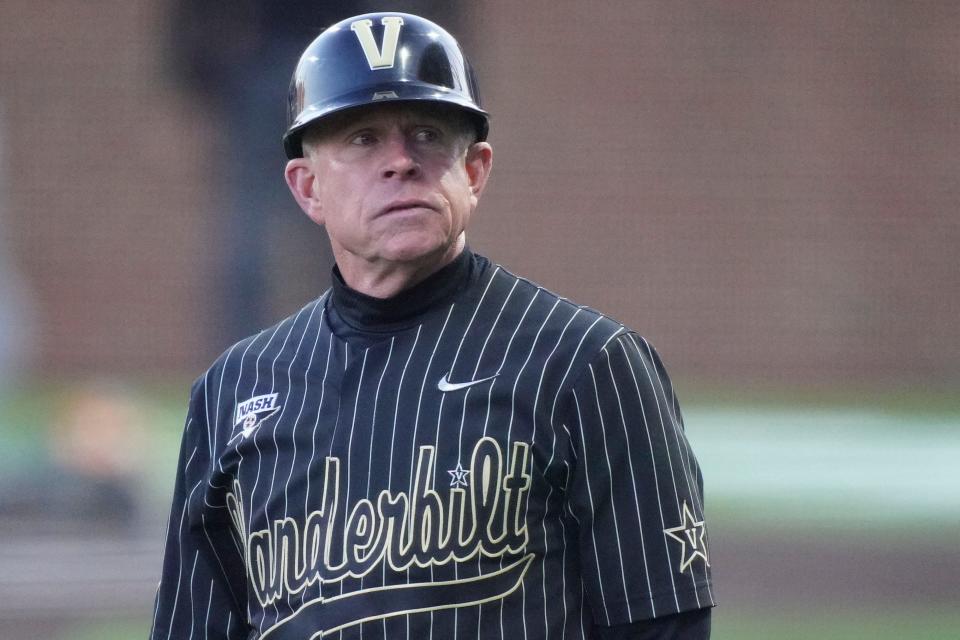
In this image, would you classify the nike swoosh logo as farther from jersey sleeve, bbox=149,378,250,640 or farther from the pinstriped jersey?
jersey sleeve, bbox=149,378,250,640

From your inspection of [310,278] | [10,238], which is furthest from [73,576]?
[10,238]

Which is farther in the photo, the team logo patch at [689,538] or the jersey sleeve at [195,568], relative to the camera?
the jersey sleeve at [195,568]

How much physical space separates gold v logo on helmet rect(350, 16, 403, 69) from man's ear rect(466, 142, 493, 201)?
0.74ft

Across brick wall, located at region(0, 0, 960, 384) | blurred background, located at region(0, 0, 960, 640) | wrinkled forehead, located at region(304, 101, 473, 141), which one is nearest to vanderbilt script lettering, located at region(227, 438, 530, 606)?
wrinkled forehead, located at region(304, 101, 473, 141)

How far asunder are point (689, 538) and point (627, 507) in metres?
0.12

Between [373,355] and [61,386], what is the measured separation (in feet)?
34.1

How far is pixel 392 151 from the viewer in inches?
104

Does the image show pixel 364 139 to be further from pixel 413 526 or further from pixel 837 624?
pixel 837 624

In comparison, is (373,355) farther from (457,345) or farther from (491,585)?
(491,585)

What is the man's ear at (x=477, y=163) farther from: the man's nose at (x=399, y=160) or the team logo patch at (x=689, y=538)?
the team logo patch at (x=689, y=538)

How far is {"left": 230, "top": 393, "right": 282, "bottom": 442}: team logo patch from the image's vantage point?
2.72 meters

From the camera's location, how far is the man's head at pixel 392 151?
103 inches

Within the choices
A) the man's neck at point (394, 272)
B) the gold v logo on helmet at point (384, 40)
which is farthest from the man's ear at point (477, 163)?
the gold v logo on helmet at point (384, 40)

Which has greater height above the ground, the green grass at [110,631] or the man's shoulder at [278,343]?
the green grass at [110,631]
